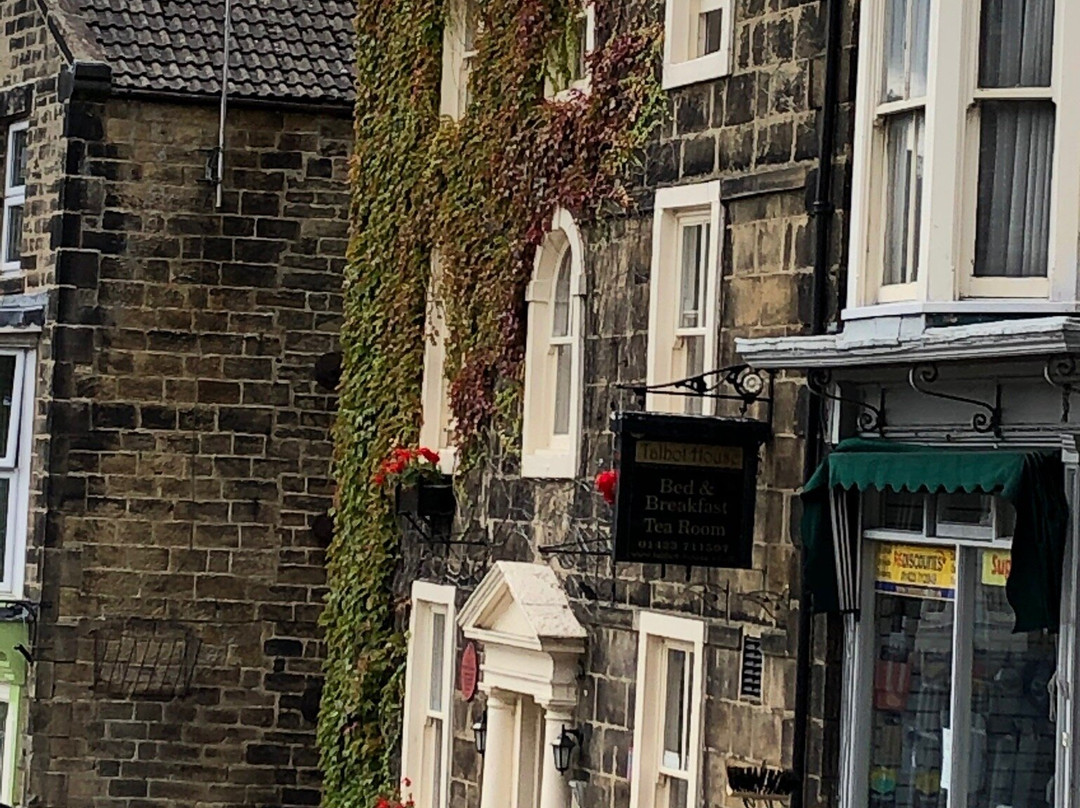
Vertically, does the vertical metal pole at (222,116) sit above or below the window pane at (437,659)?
above

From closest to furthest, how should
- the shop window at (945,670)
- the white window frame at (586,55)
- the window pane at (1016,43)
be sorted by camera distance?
the window pane at (1016,43)
the shop window at (945,670)
the white window frame at (586,55)

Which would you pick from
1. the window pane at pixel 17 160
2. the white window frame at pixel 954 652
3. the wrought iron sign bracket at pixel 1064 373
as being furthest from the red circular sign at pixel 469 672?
the window pane at pixel 17 160

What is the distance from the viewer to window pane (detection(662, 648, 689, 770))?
18.2 meters

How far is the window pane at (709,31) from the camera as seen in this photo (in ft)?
60.3

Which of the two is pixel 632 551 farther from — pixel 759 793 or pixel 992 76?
pixel 992 76

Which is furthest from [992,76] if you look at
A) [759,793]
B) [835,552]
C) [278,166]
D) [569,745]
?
[278,166]

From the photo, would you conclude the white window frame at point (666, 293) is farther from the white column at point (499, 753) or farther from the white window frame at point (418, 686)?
the white window frame at point (418, 686)

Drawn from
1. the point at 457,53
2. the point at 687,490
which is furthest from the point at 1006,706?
the point at 457,53

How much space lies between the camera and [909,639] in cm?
1545

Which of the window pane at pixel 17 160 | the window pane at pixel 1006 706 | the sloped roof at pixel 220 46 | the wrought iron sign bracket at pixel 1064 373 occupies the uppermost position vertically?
the sloped roof at pixel 220 46

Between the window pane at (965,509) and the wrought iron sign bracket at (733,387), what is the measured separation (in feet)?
5.89

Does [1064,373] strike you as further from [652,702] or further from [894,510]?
[652,702]

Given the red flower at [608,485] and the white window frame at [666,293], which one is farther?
the white window frame at [666,293]

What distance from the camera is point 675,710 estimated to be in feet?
60.2
